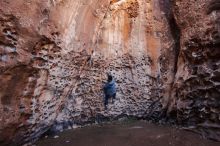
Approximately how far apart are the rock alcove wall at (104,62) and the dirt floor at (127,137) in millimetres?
388

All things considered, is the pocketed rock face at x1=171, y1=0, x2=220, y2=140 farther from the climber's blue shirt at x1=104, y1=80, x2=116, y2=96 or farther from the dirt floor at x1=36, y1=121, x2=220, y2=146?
A: the climber's blue shirt at x1=104, y1=80, x2=116, y2=96

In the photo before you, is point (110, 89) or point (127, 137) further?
point (110, 89)

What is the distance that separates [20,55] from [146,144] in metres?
3.42

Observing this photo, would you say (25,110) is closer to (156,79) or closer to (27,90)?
(27,90)

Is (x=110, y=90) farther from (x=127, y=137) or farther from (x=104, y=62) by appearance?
(x=127, y=137)

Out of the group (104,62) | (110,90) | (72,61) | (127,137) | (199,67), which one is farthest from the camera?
(104,62)

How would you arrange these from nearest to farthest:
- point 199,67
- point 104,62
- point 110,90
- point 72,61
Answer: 1. point 72,61
2. point 199,67
3. point 110,90
4. point 104,62

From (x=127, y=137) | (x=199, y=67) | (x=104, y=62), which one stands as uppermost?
(x=104, y=62)

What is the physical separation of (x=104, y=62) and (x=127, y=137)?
263 centimetres

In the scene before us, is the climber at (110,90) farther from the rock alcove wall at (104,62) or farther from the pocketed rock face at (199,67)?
the pocketed rock face at (199,67)

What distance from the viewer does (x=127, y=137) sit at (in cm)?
636

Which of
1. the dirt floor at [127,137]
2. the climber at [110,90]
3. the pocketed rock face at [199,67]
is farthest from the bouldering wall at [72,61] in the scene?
the pocketed rock face at [199,67]

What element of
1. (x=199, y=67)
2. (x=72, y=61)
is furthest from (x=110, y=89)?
(x=199, y=67)

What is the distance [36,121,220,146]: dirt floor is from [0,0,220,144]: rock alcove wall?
388mm
